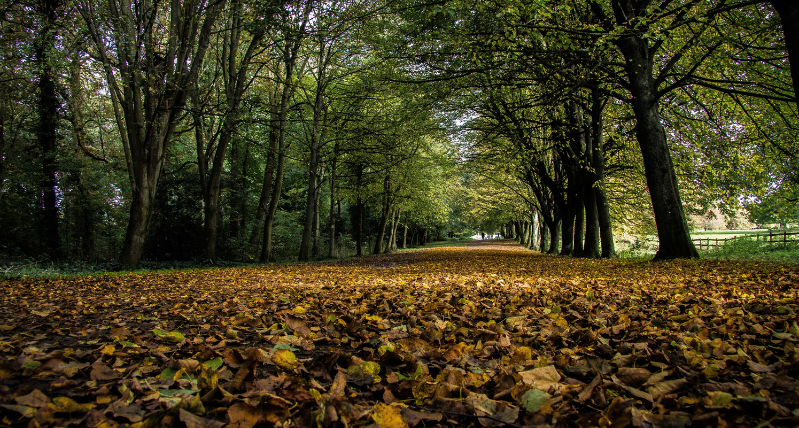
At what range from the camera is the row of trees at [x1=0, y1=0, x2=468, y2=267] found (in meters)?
9.56

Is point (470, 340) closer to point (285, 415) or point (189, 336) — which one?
point (285, 415)

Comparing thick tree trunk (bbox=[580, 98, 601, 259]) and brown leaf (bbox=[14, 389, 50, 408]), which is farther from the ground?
thick tree trunk (bbox=[580, 98, 601, 259])

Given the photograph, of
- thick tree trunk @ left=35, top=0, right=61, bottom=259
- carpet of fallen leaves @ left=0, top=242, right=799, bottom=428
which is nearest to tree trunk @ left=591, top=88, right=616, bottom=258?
carpet of fallen leaves @ left=0, top=242, right=799, bottom=428

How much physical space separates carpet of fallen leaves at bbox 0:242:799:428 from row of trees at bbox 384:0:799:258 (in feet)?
15.7

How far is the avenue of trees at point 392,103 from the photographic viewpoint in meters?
8.36

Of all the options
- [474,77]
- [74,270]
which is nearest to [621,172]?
[474,77]

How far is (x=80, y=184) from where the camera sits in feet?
47.7

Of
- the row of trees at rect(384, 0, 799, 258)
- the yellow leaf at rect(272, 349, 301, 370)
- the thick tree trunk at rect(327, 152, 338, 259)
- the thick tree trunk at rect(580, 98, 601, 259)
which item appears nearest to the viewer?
the yellow leaf at rect(272, 349, 301, 370)

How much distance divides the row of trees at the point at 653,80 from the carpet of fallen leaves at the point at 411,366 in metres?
4.79

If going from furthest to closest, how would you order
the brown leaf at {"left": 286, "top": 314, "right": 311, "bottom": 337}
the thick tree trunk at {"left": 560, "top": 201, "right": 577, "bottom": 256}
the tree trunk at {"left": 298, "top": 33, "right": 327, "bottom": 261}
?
the thick tree trunk at {"left": 560, "top": 201, "right": 577, "bottom": 256} → the tree trunk at {"left": 298, "top": 33, "right": 327, "bottom": 261} → the brown leaf at {"left": 286, "top": 314, "right": 311, "bottom": 337}

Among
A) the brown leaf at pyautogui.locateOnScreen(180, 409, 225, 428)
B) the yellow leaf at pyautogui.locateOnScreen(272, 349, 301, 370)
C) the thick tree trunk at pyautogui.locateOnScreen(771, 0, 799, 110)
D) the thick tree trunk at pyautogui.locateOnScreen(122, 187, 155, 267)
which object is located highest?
the thick tree trunk at pyautogui.locateOnScreen(771, 0, 799, 110)

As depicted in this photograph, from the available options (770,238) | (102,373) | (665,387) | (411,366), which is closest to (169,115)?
(102,373)

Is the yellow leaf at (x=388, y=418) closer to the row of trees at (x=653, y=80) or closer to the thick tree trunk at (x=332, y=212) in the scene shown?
the row of trees at (x=653, y=80)

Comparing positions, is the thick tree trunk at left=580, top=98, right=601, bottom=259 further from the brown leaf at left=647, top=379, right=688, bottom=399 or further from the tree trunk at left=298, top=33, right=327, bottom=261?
the brown leaf at left=647, top=379, right=688, bottom=399
